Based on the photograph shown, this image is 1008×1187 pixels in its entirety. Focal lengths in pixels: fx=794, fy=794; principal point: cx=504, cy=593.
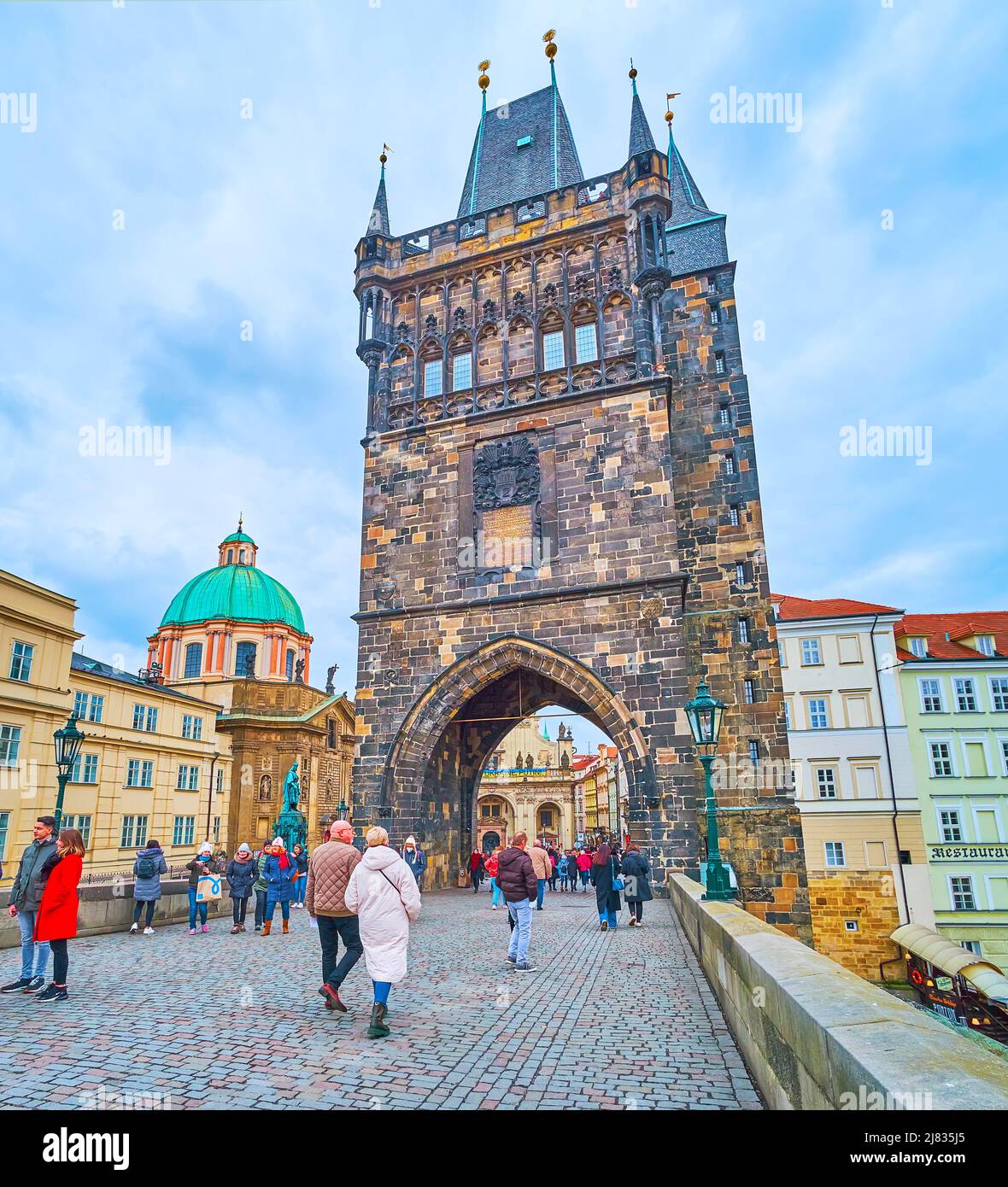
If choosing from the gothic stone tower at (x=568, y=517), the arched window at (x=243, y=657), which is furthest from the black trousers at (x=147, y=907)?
the arched window at (x=243, y=657)

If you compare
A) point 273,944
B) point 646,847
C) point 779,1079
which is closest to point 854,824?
point 646,847

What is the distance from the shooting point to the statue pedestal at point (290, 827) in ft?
58.4

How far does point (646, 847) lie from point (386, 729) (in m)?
7.15

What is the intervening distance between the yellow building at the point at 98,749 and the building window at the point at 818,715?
1025 inches

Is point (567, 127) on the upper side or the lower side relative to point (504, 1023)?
upper

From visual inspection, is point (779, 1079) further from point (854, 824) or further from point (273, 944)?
point (854, 824)

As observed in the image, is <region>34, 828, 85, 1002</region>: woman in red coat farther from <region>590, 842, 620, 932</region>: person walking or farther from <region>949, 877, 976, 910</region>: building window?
<region>949, 877, 976, 910</region>: building window

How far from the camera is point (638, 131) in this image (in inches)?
877

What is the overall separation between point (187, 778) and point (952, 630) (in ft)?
113

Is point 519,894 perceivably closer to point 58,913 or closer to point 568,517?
point 58,913

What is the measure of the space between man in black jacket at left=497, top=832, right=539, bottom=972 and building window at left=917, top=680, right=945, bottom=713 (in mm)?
28182

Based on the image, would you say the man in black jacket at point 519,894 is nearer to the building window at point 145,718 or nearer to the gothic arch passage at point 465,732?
the gothic arch passage at point 465,732

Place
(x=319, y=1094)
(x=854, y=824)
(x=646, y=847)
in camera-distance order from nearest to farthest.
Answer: (x=319, y=1094)
(x=646, y=847)
(x=854, y=824)

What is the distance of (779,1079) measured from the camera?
11.8 feet
